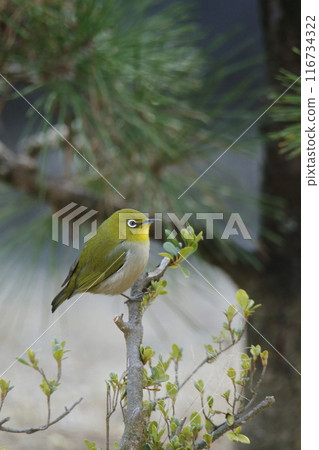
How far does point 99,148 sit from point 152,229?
8.0 inches

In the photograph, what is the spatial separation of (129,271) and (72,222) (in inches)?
8.1

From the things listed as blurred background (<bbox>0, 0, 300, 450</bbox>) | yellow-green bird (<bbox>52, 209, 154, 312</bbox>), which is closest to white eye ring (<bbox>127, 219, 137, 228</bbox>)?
yellow-green bird (<bbox>52, 209, 154, 312</bbox>)

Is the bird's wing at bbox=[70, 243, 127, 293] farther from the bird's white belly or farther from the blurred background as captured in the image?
the blurred background

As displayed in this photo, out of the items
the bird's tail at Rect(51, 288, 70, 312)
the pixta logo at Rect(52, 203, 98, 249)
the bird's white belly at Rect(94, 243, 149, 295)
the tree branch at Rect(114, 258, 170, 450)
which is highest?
the pixta logo at Rect(52, 203, 98, 249)

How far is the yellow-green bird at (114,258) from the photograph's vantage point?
1.10 feet

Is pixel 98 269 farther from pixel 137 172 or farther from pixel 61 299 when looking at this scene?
pixel 137 172

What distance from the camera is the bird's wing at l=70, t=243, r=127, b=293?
13.4 inches

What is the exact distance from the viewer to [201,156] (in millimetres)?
732

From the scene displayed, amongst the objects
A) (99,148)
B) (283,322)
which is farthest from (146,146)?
(283,322)

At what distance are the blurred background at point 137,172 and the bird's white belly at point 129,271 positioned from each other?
0.50 feet

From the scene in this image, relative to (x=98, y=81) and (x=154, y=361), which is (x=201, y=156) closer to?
(x=98, y=81)

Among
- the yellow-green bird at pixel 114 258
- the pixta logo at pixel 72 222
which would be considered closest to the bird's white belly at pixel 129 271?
the yellow-green bird at pixel 114 258

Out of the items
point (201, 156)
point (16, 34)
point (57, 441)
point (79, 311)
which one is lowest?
A: point (57, 441)

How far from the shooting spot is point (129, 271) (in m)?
0.33
